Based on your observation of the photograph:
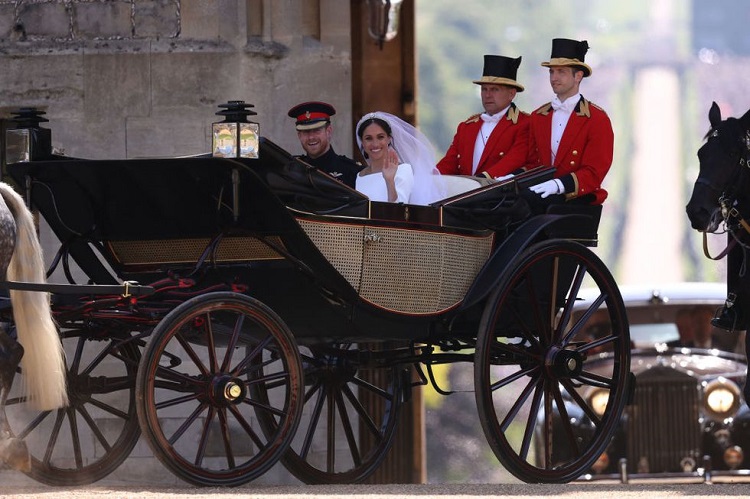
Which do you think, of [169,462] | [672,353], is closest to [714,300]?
[672,353]

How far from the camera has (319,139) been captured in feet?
27.7

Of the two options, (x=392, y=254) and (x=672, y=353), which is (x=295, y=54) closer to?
(x=392, y=254)

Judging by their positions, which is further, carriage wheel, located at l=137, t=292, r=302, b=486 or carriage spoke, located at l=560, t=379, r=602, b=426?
carriage spoke, located at l=560, t=379, r=602, b=426

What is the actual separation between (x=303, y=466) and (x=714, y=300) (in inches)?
209

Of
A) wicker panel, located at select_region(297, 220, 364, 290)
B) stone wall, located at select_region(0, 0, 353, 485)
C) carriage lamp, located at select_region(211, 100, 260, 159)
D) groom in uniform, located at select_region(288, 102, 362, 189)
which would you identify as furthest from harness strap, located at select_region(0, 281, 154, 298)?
stone wall, located at select_region(0, 0, 353, 485)

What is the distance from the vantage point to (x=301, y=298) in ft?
24.3

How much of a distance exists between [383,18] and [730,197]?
3.28 meters

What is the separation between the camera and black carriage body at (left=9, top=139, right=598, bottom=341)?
6984mm

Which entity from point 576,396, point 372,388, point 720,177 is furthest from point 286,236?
point 720,177

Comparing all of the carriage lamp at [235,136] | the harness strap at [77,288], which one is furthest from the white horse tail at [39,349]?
the carriage lamp at [235,136]

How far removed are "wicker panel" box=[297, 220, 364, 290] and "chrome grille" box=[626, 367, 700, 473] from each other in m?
5.53

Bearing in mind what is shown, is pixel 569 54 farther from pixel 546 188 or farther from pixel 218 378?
pixel 218 378

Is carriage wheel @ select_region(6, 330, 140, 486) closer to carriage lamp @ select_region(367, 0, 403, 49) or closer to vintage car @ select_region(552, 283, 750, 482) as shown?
carriage lamp @ select_region(367, 0, 403, 49)

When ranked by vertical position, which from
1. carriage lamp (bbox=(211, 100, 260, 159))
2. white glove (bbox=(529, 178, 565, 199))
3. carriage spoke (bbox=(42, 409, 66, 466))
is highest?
carriage lamp (bbox=(211, 100, 260, 159))
